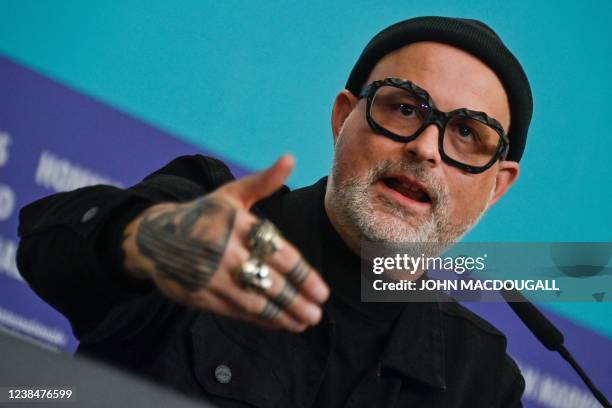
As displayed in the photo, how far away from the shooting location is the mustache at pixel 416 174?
110cm

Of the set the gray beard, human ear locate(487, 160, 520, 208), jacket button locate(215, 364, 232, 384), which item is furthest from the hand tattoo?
human ear locate(487, 160, 520, 208)

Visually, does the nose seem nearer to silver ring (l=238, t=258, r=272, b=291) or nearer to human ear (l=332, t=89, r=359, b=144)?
human ear (l=332, t=89, r=359, b=144)

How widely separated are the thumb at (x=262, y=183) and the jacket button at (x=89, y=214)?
0.23m

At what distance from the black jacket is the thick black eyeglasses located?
18cm

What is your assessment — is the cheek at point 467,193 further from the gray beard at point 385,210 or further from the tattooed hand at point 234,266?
the tattooed hand at point 234,266

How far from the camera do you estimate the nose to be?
1.10 meters

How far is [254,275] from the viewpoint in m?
0.56

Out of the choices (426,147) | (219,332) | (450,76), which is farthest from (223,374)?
(450,76)

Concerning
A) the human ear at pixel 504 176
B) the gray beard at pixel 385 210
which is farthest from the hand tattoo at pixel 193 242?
the human ear at pixel 504 176

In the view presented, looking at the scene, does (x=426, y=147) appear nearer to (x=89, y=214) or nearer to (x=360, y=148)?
(x=360, y=148)

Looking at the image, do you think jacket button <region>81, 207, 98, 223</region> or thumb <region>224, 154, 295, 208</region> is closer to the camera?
thumb <region>224, 154, 295, 208</region>

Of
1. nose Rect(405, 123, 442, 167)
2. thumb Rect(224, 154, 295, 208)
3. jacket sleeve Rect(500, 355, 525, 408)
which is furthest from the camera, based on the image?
jacket sleeve Rect(500, 355, 525, 408)

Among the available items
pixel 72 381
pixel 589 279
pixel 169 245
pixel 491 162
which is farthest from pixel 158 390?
pixel 589 279

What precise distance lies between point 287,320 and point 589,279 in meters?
1.29
